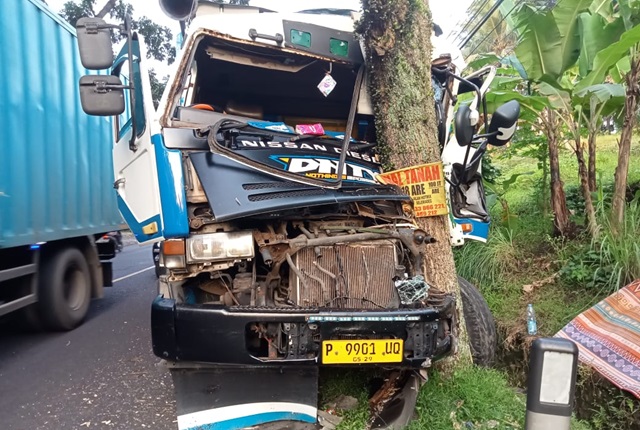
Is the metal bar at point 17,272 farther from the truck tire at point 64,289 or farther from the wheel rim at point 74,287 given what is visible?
the wheel rim at point 74,287

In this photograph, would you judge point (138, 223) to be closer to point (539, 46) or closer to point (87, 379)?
point (87, 379)

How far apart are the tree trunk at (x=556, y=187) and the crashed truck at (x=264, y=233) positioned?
6.50 feet

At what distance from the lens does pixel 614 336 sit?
334 cm

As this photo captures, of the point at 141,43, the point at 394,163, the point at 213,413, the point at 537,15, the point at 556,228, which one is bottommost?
the point at 213,413

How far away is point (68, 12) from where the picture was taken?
11.9 m

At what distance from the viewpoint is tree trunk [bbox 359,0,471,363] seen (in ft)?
10.4

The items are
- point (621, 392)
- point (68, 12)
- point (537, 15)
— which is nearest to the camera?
point (621, 392)

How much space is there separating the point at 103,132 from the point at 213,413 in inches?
188

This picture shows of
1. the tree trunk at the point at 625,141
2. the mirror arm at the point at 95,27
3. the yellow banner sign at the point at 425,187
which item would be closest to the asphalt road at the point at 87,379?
the yellow banner sign at the point at 425,187

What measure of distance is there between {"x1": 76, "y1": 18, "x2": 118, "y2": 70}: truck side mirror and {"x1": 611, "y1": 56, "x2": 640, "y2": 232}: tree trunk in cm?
436

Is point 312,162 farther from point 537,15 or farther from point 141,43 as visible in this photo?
point 537,15

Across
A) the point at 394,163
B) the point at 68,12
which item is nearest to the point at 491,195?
the point at 394,163

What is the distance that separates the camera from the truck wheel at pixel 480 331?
140 inches

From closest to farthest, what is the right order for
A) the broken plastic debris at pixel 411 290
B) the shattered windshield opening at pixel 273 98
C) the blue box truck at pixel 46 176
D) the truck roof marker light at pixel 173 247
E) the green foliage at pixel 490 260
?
the truck roof marker light at pixel 173 247, the broken plastic debris at pixel 411 290, the shattered windshield opening at pixel 273 98, the blue box truck at pixel 46 176, the green foliage at pixel 490 260
